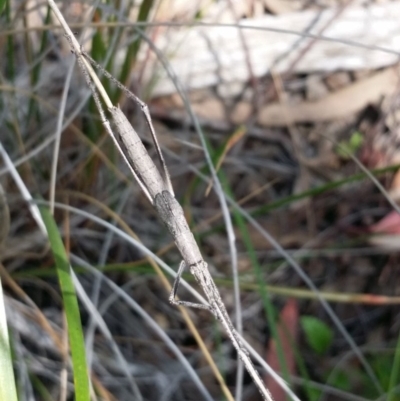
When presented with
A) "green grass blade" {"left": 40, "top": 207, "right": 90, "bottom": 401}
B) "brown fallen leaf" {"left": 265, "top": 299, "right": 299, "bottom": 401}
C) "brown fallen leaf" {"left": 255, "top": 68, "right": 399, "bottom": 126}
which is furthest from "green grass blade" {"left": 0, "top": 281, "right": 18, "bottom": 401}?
"brown fallen leaf" {"left": 255, "top": 68, "right": 399, "bottom": 126}

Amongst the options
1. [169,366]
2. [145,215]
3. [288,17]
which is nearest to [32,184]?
[145,215]

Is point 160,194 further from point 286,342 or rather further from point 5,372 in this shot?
point 286,342

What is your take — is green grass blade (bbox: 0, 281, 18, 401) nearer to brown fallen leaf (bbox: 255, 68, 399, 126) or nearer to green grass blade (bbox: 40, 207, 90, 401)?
green grass blade (bbox: 40, 207, 90, 401)

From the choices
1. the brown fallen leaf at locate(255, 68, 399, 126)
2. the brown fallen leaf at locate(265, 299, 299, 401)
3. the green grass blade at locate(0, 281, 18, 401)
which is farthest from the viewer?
the brown fallen leaf at locate(255, 68, 399, 126)

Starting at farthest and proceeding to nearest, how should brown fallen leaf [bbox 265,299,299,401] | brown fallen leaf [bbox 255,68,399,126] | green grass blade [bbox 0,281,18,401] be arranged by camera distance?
1. brown fallen leaf [bbox 255,68,399,126]
2. brown fallen leaf [bbox 265,299,299,401]
3. green grass blade [bbox 0,281,18,401]

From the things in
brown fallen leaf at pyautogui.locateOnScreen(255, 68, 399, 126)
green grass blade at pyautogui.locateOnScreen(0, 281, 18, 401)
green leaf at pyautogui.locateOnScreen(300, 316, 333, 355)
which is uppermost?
brown fallen leaf at pyautogui.locateOnScreen(255, 68, 399, 126)

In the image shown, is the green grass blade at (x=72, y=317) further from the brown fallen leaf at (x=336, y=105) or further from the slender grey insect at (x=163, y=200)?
the brown fallen leaf at (x=336, y=105)
